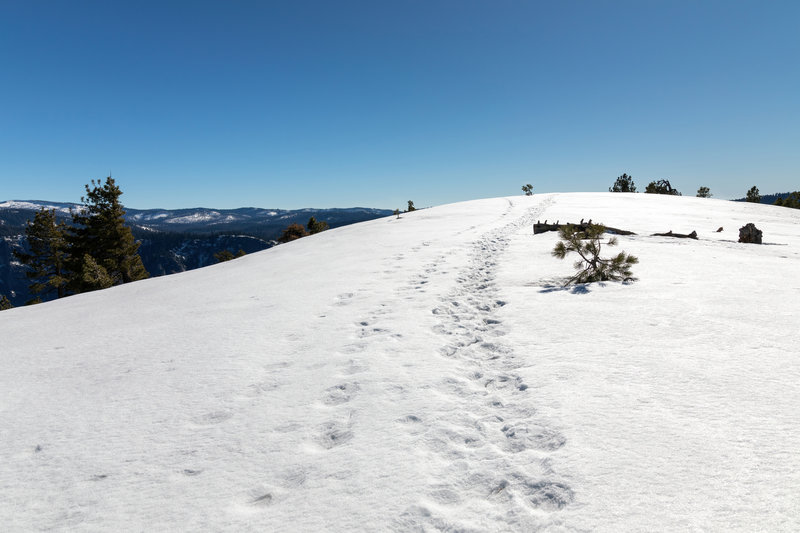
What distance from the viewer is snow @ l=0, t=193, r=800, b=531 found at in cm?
221

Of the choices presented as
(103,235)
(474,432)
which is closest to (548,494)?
(474,432)

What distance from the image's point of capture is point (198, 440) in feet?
9.93

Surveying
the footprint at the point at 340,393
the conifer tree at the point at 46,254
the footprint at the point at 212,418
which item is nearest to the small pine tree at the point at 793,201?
the footprint at the point at 340,393

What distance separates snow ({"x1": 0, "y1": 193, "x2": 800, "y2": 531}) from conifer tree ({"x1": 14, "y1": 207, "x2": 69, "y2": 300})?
33935 mm

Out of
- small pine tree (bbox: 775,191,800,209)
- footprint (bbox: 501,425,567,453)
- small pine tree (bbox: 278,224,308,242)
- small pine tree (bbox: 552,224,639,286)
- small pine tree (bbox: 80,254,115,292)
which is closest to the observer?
footprint (bbox: 501,425,567,453)

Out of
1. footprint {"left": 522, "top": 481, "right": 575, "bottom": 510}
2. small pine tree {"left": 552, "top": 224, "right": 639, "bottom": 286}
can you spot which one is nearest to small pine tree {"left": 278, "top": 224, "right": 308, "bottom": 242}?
small pine tree {"left": 552, "top": 224, "right": 639, "bottom": 286}

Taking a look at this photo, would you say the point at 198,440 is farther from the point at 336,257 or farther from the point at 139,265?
the point at 139,265

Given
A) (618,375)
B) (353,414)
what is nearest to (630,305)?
(618,375)

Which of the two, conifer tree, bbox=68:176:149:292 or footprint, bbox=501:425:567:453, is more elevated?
conifer tree, bbox=68:176:149:292

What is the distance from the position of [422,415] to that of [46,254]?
43.9 meters

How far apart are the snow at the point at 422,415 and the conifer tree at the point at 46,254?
33935 mm

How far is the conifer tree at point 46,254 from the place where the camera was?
3067 cm

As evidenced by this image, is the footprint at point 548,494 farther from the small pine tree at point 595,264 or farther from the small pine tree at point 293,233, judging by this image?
the small pine tree at point 293,233

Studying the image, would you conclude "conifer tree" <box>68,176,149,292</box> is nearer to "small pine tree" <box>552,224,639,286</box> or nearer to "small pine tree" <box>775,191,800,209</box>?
"small pine tree" <box>552,224,639,286</box>
